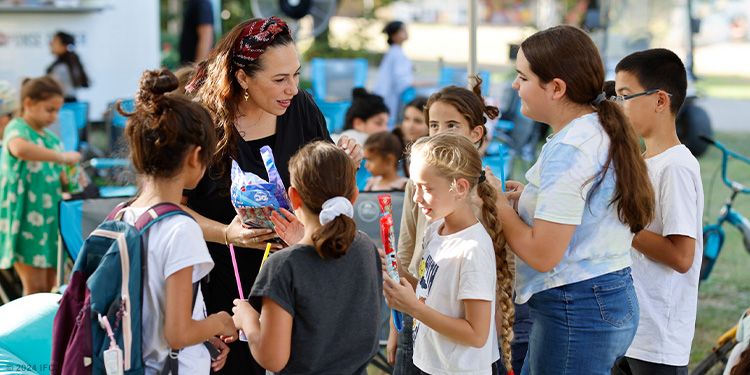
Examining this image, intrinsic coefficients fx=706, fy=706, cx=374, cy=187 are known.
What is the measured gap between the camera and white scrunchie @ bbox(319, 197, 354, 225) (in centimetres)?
171

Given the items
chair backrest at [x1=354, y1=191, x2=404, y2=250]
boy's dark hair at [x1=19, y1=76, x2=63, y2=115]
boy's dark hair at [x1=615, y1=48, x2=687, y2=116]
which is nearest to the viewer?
boy's dark hair at [x1=615, y1=48, x2=687, y2=116]

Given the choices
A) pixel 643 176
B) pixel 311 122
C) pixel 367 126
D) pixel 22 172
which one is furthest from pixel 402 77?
pixel 643 176

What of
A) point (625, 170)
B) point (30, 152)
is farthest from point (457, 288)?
→ point (30, 152)

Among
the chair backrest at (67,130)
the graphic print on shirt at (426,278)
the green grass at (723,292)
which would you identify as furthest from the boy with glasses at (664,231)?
the chair backrest at (67,130)

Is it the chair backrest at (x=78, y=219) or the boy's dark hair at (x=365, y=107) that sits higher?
the boy's dark hair at (x=365, y=107)

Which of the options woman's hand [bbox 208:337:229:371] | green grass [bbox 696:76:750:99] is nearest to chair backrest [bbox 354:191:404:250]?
woman's hand [bbox 208:337:229:371]

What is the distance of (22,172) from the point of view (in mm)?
4383

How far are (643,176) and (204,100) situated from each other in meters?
1.35

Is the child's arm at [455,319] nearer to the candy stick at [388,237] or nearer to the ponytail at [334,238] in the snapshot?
the candy stick at [388,237]

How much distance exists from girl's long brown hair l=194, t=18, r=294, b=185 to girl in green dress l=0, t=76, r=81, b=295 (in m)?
2.49

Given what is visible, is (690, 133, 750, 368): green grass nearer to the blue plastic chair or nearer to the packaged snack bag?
the packaged snack bag

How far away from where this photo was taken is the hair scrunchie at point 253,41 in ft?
7.29

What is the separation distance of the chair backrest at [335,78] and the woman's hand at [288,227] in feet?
27.4

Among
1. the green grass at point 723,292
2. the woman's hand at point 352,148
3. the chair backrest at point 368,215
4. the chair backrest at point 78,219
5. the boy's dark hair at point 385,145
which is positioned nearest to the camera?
the woman's hand at point 352,148
